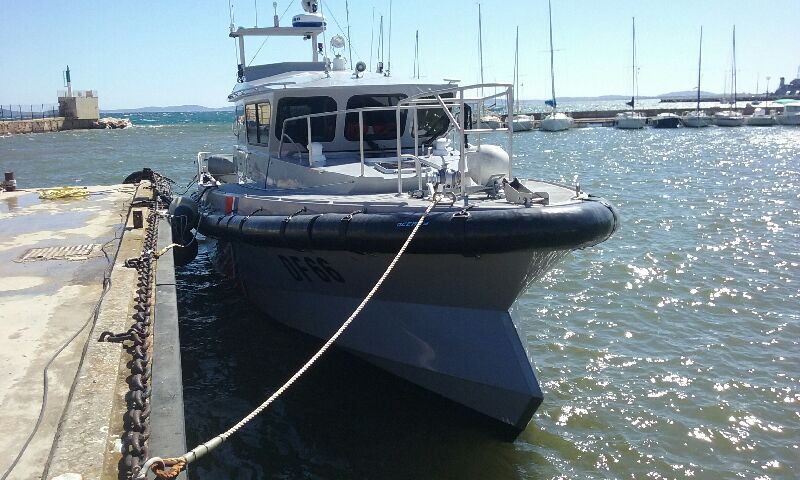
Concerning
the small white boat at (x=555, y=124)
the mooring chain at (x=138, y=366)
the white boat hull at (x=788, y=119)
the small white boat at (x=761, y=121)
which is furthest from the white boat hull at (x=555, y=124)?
the mooring chain at (x=138, y=366)

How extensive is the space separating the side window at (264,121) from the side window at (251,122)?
8.1 inches

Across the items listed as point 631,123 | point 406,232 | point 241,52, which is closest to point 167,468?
point 406,232

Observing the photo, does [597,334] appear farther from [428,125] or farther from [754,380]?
[428,125]

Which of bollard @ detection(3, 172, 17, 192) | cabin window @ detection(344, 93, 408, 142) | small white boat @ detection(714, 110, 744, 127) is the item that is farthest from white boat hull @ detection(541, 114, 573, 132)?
cabin window @ detection(344, 93, 408, 142)

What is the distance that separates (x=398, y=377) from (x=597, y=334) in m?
2.90

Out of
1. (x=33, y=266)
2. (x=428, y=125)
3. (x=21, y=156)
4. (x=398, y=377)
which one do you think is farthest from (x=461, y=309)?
(x=21, y=156)

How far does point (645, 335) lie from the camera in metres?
8.00

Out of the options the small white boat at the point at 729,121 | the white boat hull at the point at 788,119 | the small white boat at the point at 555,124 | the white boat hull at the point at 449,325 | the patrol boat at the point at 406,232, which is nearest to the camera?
the patrol boat at the point at 406,232

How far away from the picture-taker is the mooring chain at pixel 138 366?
2.84 meters

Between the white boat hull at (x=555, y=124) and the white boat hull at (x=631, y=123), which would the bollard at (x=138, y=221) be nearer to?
the white boat hull at (x=555, y=124)

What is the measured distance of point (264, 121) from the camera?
8250 mm

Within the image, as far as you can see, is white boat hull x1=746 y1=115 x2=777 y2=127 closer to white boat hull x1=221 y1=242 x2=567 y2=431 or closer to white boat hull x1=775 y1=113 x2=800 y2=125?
white boat hull x1=775 y1=113 x2=800 y2=125

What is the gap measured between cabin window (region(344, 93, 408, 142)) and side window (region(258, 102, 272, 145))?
3.22 ft

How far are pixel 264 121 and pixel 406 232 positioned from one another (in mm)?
3659
